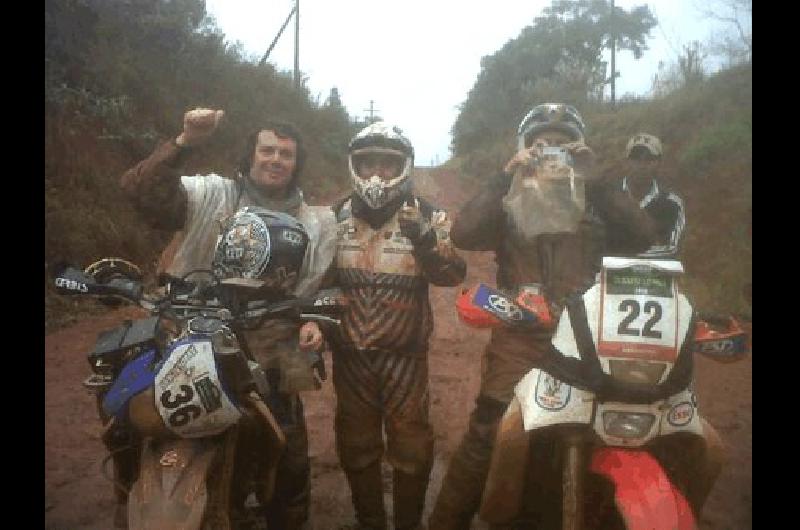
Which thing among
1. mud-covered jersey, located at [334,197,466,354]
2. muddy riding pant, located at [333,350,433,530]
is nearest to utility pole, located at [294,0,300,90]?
mud-covered jersey, located at [334,197,466,354]

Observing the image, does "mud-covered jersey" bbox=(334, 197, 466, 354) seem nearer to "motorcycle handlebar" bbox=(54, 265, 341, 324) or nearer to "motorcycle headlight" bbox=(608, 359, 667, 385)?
"motorcycle handlebar" bbox=(54, 265, 341, 324)

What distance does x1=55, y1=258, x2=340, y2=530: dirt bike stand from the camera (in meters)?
2.13

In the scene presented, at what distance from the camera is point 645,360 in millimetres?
2082

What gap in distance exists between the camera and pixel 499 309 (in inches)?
90.8

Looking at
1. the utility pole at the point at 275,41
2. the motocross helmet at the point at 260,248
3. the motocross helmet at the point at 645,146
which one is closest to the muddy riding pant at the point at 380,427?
the motocross helmet at the point at 260,248

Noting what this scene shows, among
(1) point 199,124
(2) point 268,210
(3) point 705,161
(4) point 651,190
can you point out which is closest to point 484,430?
(2) point 268,210

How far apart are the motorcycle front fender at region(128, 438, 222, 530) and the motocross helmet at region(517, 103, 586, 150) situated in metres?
1.80

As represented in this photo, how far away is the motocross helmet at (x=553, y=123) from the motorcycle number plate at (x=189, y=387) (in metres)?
1.65

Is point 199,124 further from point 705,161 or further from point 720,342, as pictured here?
point 705,161

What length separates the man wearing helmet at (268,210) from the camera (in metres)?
2.96

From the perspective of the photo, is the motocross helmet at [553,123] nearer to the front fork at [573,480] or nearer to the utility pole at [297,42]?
the front fork at [573,480]
